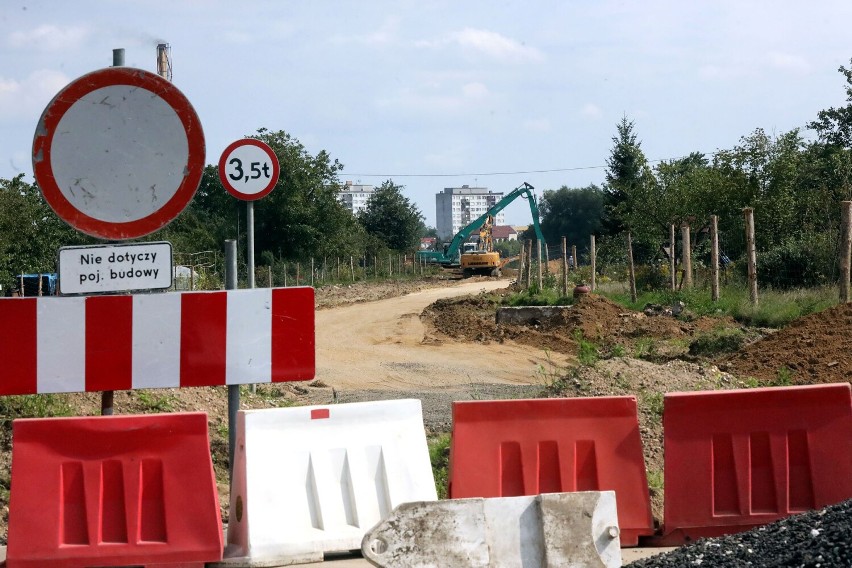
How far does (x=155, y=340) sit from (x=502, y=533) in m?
2.01

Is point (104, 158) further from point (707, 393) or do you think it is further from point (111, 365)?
point (707, 393)

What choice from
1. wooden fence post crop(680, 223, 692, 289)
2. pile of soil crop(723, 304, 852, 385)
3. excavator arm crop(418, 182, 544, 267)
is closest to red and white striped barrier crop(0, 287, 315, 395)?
pile of soil crop(723, 304, 852, 385)

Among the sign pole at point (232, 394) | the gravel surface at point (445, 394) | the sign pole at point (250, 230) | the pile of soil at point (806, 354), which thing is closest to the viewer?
the sign pole at point (232, 394)

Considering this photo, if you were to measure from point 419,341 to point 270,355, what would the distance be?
707 inches

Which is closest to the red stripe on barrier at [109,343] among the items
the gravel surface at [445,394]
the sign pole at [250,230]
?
the sign pole at [250,230]

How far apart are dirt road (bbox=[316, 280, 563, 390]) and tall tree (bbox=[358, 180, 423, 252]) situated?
5881 centimetres

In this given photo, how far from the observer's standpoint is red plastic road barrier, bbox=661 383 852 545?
5668mm

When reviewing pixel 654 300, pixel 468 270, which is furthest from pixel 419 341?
pixel 468 270

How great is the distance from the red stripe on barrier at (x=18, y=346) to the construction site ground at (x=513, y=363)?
4.85 ft

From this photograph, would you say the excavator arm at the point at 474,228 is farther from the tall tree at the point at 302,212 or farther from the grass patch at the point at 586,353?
the grass patch at the point at 586,353

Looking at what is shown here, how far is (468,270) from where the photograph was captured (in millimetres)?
63500

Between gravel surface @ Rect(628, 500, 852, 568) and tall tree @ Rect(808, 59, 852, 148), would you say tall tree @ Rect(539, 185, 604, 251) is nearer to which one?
tall tree @ Rect(808, 59, 852, 148)

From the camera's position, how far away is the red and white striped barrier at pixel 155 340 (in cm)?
520

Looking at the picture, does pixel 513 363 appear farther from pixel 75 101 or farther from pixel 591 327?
pixel 75 101
